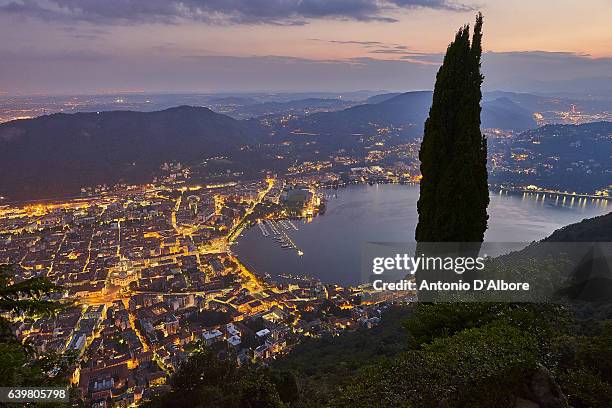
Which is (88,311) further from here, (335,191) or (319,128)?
(319,128)

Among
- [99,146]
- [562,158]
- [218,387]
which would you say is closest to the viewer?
[218,387]

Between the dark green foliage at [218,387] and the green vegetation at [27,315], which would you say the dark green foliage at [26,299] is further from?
the dark green foliage at [218,387]

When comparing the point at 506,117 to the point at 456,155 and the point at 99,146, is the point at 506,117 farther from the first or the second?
the point at 456,155

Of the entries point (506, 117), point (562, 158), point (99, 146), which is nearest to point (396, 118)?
point (506, 117)

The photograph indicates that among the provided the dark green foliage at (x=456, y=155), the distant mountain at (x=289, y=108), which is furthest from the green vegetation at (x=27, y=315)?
the distant mountain at (x=289, y=108)

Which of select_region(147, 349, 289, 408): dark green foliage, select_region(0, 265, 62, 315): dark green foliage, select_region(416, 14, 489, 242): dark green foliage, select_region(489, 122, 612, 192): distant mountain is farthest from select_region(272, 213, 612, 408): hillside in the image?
select_region(489, 122, 612, 192): distant mountain

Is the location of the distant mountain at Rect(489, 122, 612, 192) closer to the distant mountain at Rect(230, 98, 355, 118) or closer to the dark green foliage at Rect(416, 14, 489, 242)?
the dark green foliage at Rect(416, 14, 489, 242)

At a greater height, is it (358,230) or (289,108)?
(289,108)
